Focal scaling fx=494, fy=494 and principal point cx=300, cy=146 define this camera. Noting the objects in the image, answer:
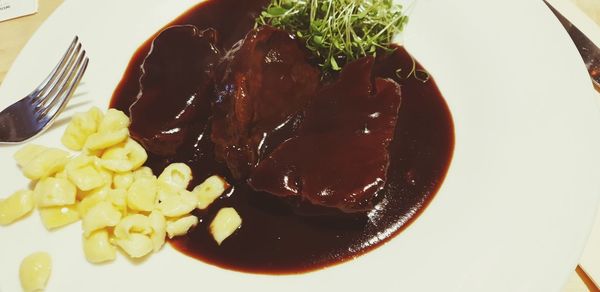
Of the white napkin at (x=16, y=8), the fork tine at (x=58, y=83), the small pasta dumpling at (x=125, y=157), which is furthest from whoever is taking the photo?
the white napkin at (x=16, y=8)

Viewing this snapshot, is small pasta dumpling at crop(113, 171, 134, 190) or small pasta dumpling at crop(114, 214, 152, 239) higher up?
small pasta dumpling at crop(113, 171, 134, 190)

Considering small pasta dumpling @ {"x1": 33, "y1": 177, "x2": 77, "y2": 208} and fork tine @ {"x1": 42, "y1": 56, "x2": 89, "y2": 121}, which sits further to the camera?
fork tine @ {"x1": 42, "y1": 56, "x2": 89, "y2": 121}

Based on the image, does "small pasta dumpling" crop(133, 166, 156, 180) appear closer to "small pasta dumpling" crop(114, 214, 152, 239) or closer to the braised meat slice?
the braised meat slice

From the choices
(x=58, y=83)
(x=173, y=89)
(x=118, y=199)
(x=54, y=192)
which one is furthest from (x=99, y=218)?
(x=58, y=83)

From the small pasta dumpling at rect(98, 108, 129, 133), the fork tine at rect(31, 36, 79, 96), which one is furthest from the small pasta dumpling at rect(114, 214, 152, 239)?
the fork tine at rect(31, 36, 79, 96)

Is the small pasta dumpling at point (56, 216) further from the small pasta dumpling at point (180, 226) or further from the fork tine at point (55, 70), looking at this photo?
the fork tine at point (55, 70)

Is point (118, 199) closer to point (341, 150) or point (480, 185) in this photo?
point (341, 150)

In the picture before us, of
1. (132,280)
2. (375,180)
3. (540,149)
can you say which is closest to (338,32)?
(375,180)

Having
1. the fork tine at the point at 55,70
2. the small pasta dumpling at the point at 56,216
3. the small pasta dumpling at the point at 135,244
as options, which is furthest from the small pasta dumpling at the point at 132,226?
the fork tine at the point at 55,70
